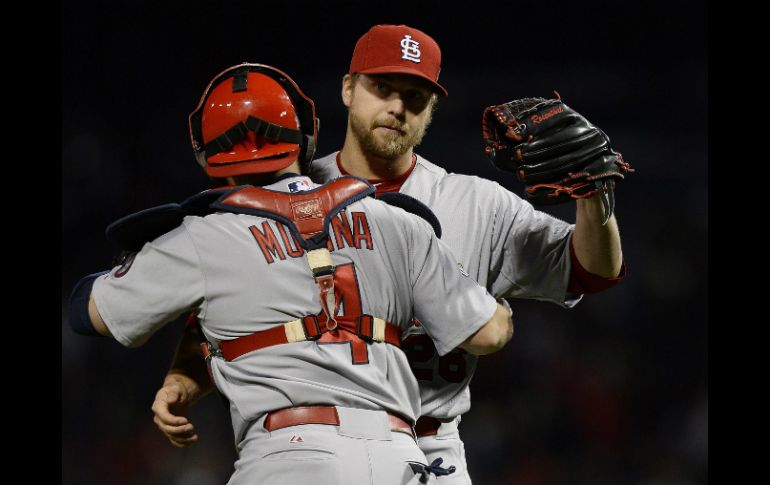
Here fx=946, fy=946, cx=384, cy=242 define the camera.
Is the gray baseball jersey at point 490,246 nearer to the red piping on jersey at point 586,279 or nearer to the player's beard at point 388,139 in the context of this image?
the red piping on jersey at point 586,279

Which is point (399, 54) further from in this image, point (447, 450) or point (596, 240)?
point (447, 450)

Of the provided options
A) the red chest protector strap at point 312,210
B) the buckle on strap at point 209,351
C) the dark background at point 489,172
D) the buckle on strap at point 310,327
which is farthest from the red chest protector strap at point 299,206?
→ the dark background at point 489,172

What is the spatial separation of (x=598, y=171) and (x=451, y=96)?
11.8 ft

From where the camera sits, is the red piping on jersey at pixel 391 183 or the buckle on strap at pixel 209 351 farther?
the red piping on jersey at pixel 391 183

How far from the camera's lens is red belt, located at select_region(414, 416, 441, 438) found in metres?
2.85

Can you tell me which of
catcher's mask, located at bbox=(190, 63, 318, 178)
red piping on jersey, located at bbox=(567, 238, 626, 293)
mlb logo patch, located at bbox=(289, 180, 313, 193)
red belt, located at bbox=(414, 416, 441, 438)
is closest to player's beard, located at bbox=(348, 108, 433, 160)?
catcher's mask, located at bbox=(190, 63, 318, 178)

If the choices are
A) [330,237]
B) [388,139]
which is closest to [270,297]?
[330,237]

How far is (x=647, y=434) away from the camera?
5.40m

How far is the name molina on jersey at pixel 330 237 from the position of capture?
2.20 metres

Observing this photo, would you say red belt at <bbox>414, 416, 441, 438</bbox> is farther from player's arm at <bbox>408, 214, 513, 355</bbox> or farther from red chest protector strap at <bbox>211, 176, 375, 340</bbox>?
red chest protector strap at <bbox>211, 176, 375, 340</bbox>

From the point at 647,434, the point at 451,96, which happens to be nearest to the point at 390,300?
the point at 647,434

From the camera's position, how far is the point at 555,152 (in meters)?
2.51

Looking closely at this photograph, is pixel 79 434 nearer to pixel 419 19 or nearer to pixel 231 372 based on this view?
pixel 419 19

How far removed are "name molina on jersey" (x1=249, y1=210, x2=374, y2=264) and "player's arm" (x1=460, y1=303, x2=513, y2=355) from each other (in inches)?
14.5
